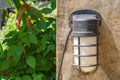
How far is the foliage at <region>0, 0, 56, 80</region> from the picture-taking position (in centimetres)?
218

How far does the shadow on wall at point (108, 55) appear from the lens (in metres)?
1.66

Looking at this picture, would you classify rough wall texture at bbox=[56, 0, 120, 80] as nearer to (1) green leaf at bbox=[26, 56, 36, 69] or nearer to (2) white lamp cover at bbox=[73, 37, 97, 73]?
(2) white lamp cover at bbox=[73, 37, 97, 73]

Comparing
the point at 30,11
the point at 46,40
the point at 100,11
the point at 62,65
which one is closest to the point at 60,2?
the point at 100,11

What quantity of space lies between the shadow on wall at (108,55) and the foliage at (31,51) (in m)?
0.58

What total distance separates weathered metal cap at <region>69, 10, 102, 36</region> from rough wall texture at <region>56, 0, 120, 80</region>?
0.14ft

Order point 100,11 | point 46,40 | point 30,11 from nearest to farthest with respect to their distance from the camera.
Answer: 1. point 100,11
2. point 46,40
3. point 30,11

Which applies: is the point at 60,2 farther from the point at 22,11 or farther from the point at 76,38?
the point at 22,11

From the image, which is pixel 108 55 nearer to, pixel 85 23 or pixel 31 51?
pixel 85 23

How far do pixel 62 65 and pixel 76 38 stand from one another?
21 cm

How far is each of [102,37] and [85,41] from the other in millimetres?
173

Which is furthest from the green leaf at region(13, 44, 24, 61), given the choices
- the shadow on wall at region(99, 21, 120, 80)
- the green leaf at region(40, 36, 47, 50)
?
the shadow on wall at region(99, 21, 120, 80)

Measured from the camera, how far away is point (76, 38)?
5.02ft

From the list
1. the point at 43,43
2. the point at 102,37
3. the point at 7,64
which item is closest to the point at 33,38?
the point at 43,43

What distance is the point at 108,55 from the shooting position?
5.49ft
